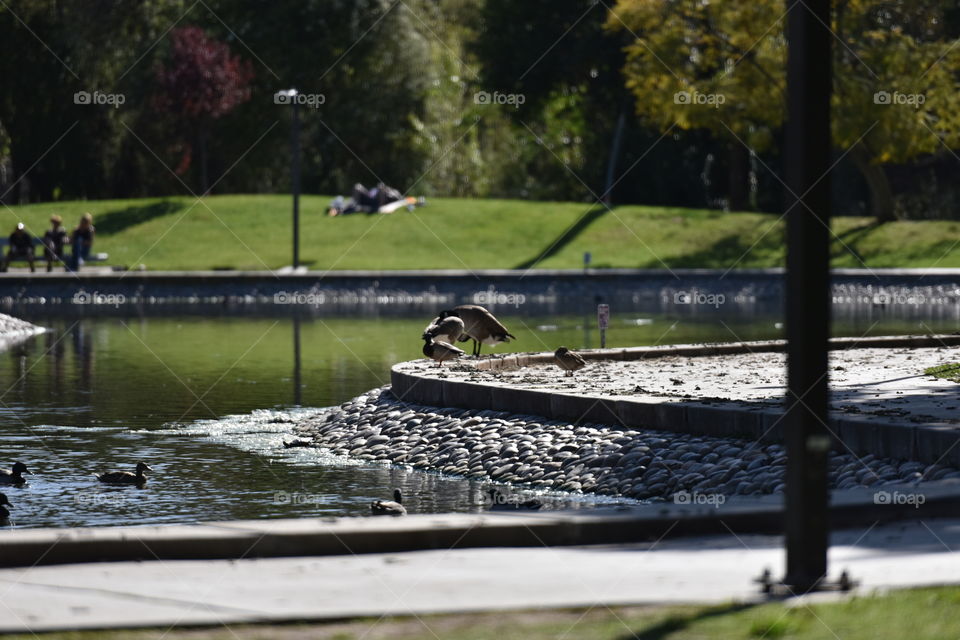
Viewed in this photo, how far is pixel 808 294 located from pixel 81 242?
4167cm

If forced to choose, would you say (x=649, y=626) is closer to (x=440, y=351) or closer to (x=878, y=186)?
(x=440, y=351)

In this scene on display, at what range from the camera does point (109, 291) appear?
44.9 m

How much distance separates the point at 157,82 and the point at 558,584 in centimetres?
5926

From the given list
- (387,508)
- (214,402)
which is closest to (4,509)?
(387,508)

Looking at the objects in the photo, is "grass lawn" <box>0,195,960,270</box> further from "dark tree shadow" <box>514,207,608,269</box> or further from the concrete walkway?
the concrete walkway

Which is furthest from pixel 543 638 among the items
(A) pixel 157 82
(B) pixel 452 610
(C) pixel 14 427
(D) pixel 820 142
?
(A) pixel 157 82

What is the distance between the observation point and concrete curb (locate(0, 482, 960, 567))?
8.92m

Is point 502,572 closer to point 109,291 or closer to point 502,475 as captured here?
point 502,475

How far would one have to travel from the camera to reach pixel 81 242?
47719 mm

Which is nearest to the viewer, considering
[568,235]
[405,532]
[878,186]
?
[405,532]

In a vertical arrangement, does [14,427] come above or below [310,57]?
below

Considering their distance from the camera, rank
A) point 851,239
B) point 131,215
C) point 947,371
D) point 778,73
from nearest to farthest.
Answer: point 947,371 → point 778,73 → point 851,239 → point 131,215

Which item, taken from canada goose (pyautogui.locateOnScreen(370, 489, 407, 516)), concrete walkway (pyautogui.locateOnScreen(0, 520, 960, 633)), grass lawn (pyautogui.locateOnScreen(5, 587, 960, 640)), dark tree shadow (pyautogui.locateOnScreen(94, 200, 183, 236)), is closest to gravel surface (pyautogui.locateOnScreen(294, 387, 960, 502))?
canada goose (pyautogui.locateOnScreen(370, 489, 407, 516))

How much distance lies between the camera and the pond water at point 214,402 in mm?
15305
